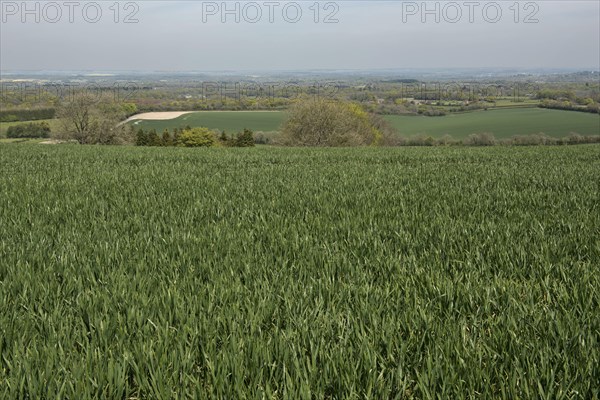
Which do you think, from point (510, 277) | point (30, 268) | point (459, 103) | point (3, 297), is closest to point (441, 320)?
point (510, 277)

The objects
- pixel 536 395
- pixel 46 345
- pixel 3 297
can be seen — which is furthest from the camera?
pixel 3 297

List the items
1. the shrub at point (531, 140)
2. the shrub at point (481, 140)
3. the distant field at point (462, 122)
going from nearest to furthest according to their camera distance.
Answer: the shrub at point (531, 140) → the shrub at point (481, 140) → the distant field at point (462, 122)

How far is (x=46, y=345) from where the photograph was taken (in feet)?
8.78

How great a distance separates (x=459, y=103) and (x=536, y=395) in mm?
111620

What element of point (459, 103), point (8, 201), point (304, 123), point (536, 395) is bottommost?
point (536, 395)

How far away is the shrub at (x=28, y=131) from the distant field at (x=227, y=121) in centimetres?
1469

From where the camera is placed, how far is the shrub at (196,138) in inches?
2532

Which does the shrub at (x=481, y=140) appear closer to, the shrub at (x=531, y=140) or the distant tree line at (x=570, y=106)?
the shrub at (x=531, y=140)

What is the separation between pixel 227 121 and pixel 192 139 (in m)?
32.0

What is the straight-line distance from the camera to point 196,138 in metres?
65.2

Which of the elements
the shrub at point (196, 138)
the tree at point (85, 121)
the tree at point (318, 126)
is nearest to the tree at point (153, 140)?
the shrub at point (196, 138)

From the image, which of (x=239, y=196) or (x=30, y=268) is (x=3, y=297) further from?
(x=239, y=196)

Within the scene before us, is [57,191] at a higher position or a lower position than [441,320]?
higher

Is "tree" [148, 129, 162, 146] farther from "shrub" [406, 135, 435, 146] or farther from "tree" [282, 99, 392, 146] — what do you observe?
"shrub" [406, 135, 435, 146]
